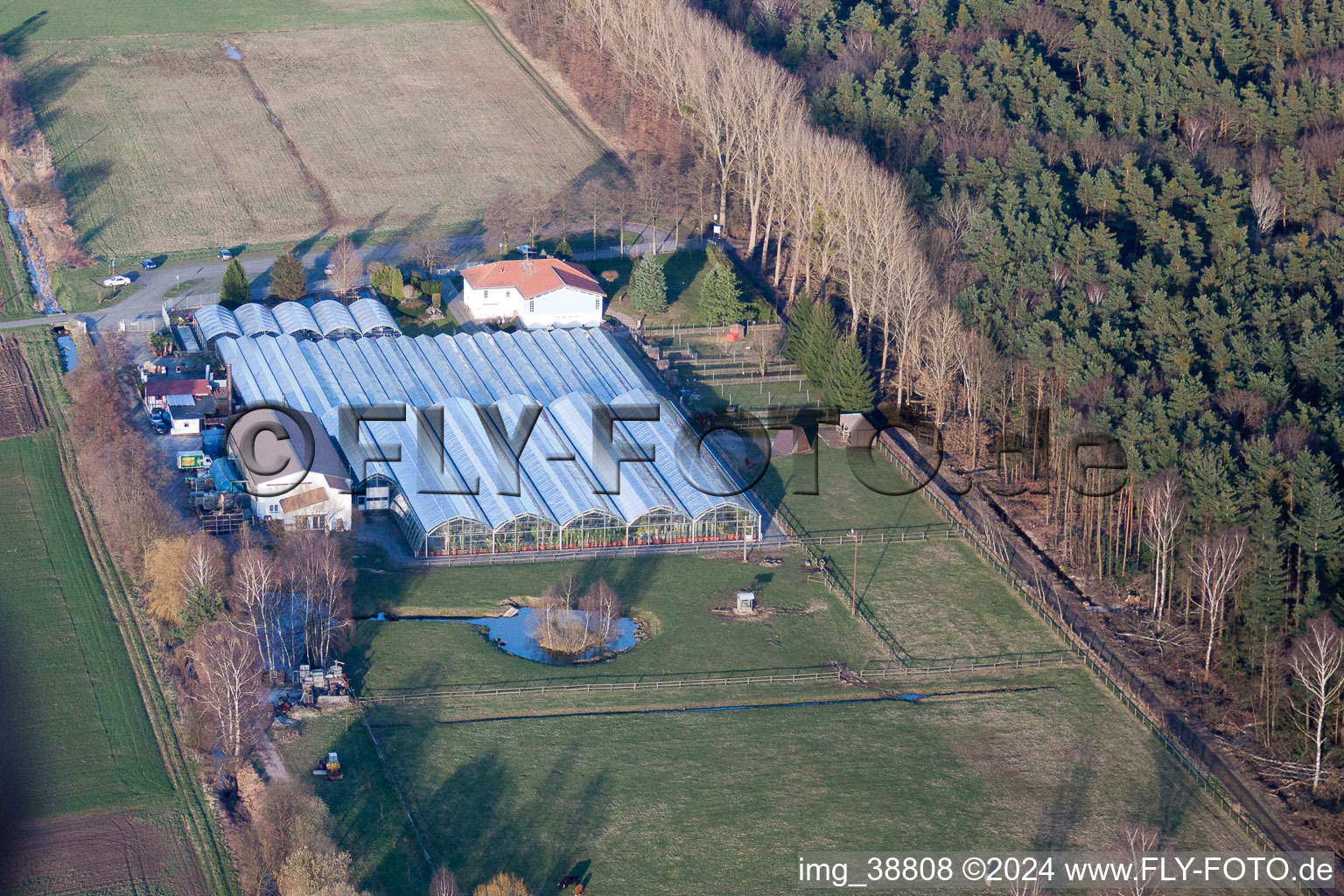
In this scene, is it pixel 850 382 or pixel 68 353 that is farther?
pixel 68 353

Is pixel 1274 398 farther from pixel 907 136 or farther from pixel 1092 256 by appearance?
pixel 907 136

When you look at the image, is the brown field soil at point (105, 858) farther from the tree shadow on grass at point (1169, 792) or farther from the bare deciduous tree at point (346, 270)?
the bare deciduous tree at point (346, 270)

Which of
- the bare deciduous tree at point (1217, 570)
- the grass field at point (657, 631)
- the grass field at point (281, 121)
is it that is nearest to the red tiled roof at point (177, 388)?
Result: the grass field at point (657, 631)

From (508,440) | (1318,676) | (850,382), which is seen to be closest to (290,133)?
(508,440)

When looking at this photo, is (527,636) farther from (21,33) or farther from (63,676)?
(21,33)

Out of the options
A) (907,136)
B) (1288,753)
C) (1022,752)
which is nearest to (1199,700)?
(1288,753)

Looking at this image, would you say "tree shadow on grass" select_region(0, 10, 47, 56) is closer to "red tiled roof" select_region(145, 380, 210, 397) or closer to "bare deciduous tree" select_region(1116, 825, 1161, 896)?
"red tiled roof" select_region(145, 380, 210, 397)
